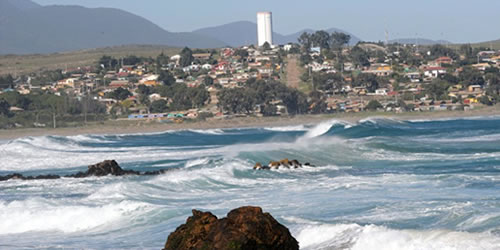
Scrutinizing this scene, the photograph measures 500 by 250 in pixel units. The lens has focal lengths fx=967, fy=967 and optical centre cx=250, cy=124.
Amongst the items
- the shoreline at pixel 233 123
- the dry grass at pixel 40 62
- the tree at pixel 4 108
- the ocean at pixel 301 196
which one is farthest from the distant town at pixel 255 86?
the ocean at pixel 301 196

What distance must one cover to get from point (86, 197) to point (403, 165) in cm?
1205

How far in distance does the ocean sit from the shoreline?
1071 inches

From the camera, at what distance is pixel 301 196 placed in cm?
2377

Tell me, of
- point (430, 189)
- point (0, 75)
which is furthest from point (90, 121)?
point (430, 189)

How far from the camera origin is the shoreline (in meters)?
73.5

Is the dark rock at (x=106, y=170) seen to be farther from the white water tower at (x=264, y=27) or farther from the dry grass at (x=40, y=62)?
the white water tower at (x=264, y=27)

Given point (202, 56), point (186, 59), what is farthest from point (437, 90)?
point (202, 56)

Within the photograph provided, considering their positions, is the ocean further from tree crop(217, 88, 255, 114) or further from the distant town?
the distant town

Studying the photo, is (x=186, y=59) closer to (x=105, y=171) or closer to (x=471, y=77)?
(x=471, y=77)

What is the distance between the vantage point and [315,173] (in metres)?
31.0

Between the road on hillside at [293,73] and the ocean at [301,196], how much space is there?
2076 inches

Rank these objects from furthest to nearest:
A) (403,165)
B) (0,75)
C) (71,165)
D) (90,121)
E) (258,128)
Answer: (0,75) < (90,121) < (258,128) < (71,165) < (403,165)

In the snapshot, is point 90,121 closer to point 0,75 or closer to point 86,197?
point 0,75

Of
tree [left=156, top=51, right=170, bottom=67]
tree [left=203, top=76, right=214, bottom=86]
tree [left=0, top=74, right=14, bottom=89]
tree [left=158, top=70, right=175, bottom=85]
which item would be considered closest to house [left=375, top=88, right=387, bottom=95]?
tree [left=203, top=76, right=214, bottom=86]
